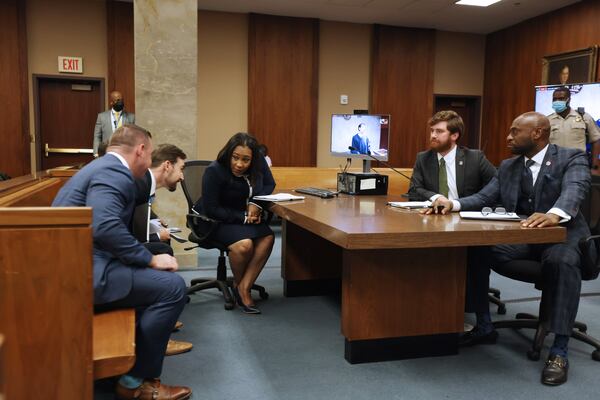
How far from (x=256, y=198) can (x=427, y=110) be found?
5.90 meters

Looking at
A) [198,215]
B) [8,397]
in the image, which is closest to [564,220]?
[198,215]

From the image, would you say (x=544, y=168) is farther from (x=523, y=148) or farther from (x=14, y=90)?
(x=14, y=90)

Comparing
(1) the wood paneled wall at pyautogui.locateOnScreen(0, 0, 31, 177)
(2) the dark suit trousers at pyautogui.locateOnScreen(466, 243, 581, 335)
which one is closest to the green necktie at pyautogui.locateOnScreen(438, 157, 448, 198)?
(2) the dark suit trousers at pyautogui.locateOnScreen(466, 243, 581, 335)

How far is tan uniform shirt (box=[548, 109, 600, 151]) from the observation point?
17.1 feet

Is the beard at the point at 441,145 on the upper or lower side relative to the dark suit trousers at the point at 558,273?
upper

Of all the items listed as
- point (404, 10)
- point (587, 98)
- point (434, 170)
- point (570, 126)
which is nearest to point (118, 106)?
point (404, 10)

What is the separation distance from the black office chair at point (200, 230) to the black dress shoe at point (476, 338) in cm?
130

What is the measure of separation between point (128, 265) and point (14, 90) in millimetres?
6204

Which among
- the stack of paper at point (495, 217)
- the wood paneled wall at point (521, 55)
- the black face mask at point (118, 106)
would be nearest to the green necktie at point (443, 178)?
the stack of paper at point (495, 217)

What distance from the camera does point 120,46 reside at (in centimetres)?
716

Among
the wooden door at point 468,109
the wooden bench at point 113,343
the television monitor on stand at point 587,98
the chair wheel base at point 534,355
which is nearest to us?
the wooden bench at point 113,343

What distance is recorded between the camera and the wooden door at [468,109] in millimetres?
8805

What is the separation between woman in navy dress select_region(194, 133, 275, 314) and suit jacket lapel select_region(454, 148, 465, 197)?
1.14 meters

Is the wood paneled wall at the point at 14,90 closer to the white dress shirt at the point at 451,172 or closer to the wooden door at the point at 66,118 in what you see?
the wooden door at the point at 66,118
